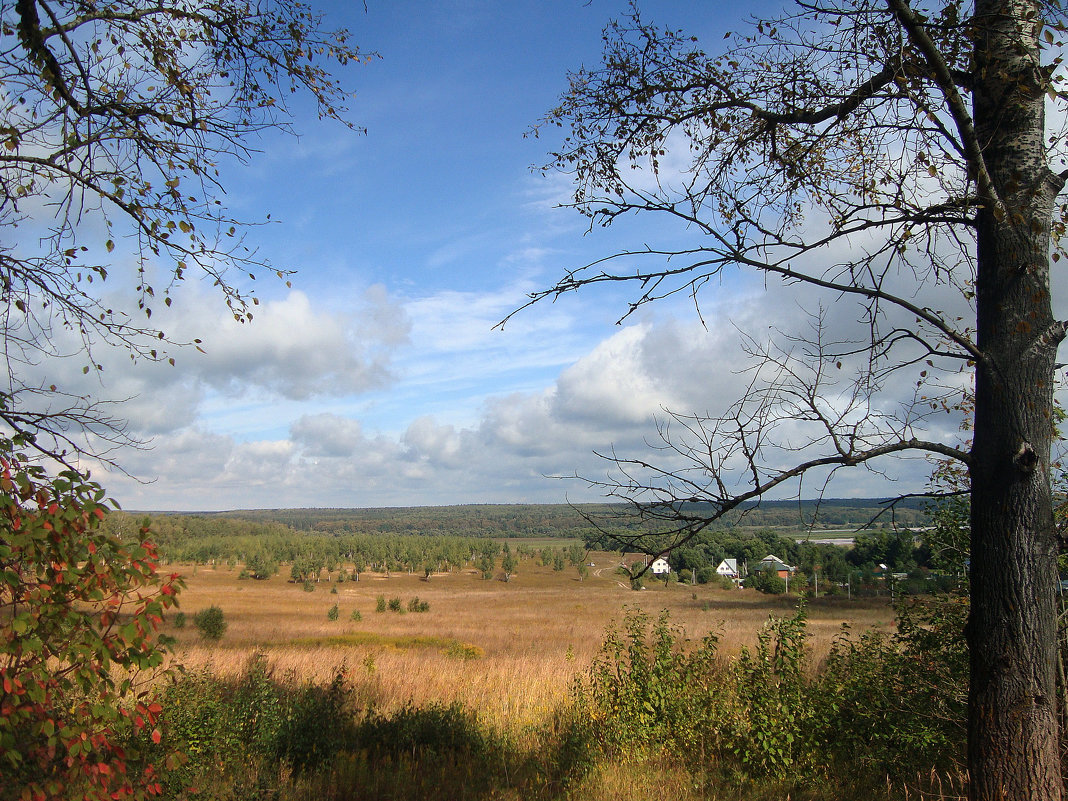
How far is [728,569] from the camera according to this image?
88.2 meters

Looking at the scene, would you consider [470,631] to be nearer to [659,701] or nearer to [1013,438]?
[659,701]

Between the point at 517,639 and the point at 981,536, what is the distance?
34.8 m

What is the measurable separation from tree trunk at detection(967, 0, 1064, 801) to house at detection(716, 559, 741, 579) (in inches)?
3317

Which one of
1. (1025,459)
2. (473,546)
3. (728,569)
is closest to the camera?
(1025,459)

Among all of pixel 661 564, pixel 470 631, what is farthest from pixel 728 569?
pixel 661 564

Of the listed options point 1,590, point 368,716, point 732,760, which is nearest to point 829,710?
point 732,760

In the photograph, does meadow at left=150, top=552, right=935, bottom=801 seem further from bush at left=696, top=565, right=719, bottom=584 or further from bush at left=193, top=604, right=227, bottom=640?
bush at left=696, top=565, right=719, bottom=584

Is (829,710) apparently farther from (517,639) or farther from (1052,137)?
(517,639)

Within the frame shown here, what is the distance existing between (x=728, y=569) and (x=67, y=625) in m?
91.9

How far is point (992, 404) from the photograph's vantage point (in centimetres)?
329

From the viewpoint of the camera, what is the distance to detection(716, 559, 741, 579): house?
8326cm

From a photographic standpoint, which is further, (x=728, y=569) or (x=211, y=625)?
(x=728, y=569)

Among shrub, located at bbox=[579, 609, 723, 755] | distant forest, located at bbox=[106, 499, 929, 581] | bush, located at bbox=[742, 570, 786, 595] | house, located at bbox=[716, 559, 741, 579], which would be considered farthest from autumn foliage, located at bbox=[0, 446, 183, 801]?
house, located at bbox=[716, 559, 741, 579]

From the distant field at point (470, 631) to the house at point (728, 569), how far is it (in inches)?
271
